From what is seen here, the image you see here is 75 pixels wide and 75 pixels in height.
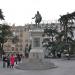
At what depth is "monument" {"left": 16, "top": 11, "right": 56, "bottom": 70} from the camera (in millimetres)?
27178

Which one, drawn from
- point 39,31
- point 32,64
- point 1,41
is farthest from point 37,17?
point 1,41

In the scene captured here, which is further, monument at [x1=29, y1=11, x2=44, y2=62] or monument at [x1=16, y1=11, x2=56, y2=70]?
monument at [x1=29, y1=11, x2=44, y2=62]

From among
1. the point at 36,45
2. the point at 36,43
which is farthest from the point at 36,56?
the point at 36,43

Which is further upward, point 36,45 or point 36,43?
point 36,43

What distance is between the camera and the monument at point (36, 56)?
27.2 m

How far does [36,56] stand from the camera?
3064 cm

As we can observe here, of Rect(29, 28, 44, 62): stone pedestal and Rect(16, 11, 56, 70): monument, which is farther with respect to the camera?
Rect(29, 28, 44, 62): stone pedestal

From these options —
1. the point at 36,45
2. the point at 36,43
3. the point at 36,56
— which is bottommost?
the point at 36,56

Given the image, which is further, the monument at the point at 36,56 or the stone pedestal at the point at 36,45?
the stone pedestal at the point at 36,45

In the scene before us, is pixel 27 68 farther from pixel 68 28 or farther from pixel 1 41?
pixel 68 28

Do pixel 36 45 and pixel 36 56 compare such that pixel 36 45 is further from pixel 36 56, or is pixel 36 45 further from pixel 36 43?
pixel 36 56

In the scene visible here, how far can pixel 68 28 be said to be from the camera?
217 feet

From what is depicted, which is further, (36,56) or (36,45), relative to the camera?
(36,45)

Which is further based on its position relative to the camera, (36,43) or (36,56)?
(36,43)
